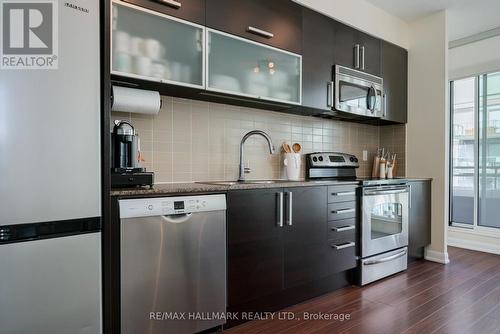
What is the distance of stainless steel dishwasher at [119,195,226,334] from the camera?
61.1 inches

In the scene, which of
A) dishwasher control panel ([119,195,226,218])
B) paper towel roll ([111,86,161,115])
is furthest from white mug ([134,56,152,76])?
dishwasher control panel ([119,195,226,218])

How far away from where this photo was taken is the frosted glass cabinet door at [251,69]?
2.14m

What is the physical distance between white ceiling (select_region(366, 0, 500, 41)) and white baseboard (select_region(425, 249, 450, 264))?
257 cm

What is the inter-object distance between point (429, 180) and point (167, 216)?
299 centimetres

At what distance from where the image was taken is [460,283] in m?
2.75

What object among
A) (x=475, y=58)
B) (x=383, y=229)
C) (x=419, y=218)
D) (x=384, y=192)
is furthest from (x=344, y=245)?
(x=475, y=58)

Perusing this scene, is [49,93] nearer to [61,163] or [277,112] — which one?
[61,163]

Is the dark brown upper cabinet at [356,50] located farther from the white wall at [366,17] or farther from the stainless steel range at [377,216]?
the stainless steel range at [377,216]

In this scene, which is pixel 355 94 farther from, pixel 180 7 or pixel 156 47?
pixel 156 47

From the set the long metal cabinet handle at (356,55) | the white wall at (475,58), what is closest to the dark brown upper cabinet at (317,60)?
the long metal cabinet handle at (356,55)

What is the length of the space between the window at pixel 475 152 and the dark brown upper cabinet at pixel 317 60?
2448 millimetres

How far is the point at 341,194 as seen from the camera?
8.38 feet

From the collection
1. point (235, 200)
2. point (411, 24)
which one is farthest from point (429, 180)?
point (235, 200)

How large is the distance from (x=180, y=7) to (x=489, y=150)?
4.00 m
